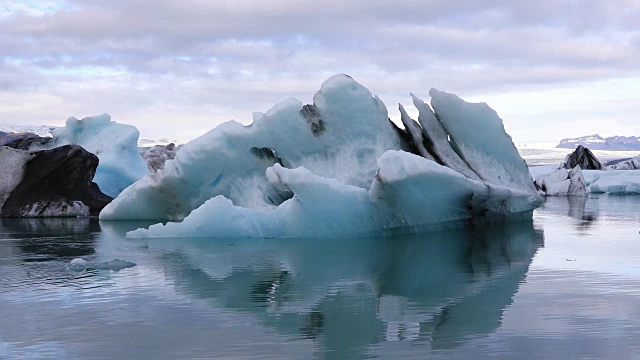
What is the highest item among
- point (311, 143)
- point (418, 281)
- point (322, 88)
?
point (322, 88)

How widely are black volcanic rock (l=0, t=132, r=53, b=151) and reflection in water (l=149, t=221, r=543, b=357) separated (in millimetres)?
10728

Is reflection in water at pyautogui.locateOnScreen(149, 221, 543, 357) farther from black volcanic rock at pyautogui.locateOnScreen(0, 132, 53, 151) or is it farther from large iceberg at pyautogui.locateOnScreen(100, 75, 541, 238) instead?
black volcanic rock at pyautogui.locateOnScreen(0, 132, 53, 151)

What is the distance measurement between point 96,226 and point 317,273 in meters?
7.87

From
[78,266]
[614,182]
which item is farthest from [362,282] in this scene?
[614,182]

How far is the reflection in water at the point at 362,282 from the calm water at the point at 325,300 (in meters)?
0.02

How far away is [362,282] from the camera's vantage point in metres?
7.21

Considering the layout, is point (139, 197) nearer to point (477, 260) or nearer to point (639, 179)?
point (477, 260)

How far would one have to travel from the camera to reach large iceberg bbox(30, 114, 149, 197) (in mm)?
20766

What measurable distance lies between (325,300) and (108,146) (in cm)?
1585

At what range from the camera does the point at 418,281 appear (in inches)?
288

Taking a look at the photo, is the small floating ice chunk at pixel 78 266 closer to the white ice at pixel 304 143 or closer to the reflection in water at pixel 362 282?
the reflection in water at pixel 362 282

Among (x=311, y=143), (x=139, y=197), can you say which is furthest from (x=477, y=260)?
(x=139, y=197)

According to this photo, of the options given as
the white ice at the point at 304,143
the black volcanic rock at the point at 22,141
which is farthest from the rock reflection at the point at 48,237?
the black volcanic rock at the point at 22,141

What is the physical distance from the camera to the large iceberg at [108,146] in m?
20.8
